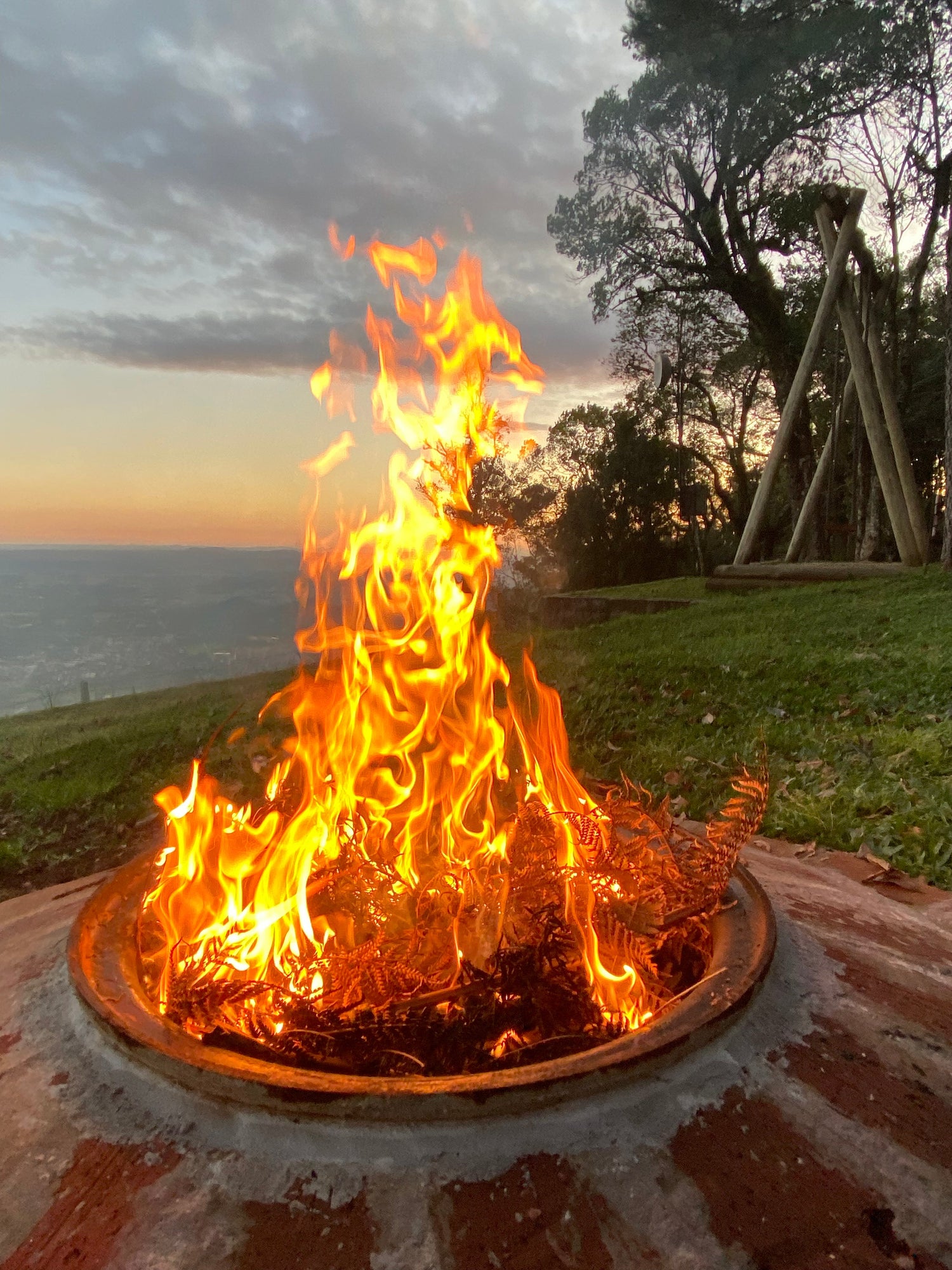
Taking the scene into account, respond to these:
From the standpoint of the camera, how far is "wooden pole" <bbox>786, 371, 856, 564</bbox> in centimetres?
1251

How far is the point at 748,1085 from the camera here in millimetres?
1949

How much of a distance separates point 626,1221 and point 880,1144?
64 cm

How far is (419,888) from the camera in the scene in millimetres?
2822

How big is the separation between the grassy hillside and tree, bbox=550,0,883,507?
10271mm

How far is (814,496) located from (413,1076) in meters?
12.4

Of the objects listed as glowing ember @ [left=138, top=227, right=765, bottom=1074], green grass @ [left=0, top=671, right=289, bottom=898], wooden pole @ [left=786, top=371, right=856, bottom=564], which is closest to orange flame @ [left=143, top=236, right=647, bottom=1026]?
glowing ember @ [left=138, top=227, right=765, bottom=1074]

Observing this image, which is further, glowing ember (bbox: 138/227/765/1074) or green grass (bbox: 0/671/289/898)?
green grass (bbox: 0/671/289/898)

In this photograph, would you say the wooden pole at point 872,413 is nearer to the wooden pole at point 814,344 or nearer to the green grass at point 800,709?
the wooden pole at point 814,344

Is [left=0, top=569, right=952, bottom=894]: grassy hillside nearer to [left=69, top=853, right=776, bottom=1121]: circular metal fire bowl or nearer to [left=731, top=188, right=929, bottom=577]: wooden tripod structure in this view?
[left=731, top=188, right=929, bottom=577]: wooden tripod structure

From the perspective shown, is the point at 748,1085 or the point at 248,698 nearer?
the point at 748,1085

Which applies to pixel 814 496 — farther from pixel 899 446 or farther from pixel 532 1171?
pixel 532 1171

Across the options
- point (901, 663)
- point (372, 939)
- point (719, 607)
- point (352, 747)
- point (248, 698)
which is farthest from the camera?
point (719, 607)

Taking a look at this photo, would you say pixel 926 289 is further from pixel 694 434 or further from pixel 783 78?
pixel 783 78

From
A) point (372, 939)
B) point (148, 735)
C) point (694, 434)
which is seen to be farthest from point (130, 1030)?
point (694, 434)
